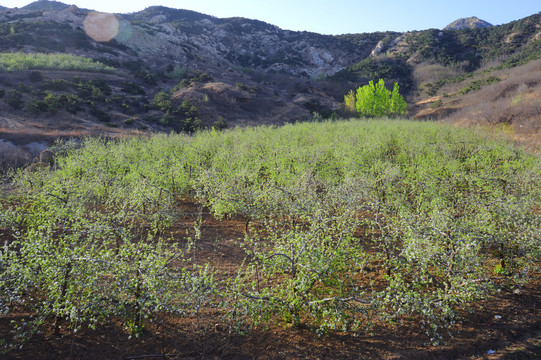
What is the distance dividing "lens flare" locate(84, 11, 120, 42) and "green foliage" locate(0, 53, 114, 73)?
18.0 m

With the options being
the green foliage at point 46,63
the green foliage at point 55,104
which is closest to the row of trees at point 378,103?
the green foliage at point 55,104

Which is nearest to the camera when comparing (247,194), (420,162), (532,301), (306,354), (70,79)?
(306,354)

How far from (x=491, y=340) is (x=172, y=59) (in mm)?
Answer: 72232

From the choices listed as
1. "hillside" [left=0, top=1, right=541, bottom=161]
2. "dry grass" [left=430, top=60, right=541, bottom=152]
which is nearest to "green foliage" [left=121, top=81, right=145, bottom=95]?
"hillside" [left=0, top=1, right=541, bottom=161]

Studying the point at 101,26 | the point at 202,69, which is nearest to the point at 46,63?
the point at 202,69

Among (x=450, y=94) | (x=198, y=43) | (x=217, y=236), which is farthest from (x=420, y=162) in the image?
(x=198, y=43)

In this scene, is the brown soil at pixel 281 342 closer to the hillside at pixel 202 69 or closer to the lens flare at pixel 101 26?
the hillside at pixel 202 69

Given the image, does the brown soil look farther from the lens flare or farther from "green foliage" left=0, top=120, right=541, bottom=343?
the lens flare

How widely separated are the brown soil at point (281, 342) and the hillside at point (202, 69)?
2547cm

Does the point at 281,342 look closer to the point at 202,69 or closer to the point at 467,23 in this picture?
the point at 202,69

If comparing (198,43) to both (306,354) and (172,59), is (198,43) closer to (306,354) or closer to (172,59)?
(172,59)

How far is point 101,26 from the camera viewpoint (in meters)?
66.4

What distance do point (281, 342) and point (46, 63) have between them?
53.4 metres

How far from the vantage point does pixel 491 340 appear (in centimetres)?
596
